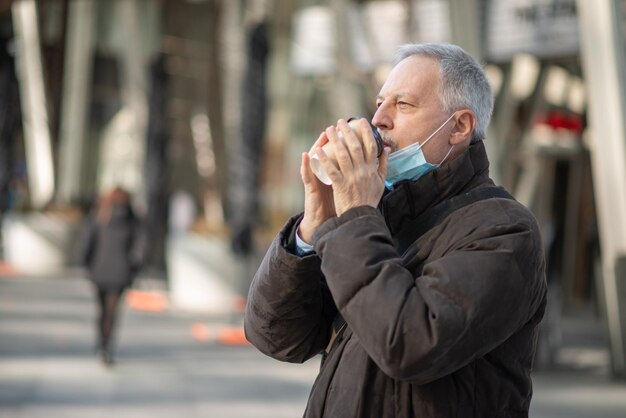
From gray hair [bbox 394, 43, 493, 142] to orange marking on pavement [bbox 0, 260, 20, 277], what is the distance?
2282cm

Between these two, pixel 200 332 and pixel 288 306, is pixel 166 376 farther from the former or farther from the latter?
pixel 288 306

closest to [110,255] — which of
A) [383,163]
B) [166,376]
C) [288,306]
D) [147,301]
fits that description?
[166,376]

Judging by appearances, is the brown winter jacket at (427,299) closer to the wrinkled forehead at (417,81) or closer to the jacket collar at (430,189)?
the jacket collar at (430,189)

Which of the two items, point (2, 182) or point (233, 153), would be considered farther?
point (2, 182)

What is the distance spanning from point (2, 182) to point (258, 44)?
13.5 meters

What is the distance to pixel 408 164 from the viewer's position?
2637 millimetres

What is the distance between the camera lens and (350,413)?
2496mm

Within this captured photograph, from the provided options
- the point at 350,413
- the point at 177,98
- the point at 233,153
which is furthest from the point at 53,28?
the point at 350,413

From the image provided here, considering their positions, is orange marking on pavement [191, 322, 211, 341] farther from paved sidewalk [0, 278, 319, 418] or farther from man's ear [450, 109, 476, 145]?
man's ear [450, 109, 476, 145]

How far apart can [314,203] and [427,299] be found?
41 cm

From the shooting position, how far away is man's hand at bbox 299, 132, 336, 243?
260cm

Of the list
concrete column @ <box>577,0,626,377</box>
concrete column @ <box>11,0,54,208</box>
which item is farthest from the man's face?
concrete column @ <box>11,0,54,208</box>

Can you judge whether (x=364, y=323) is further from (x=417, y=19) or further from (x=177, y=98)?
(x=177, y=98)

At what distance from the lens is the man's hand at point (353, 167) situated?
249 centimetres
